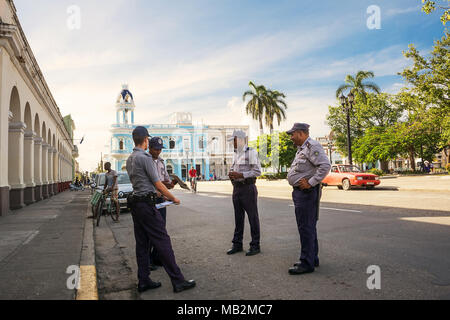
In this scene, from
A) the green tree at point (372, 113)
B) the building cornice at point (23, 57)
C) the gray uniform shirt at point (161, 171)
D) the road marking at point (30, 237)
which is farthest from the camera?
the green tree at point (372, 113)

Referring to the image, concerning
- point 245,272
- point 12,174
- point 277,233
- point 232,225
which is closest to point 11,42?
point 12,174

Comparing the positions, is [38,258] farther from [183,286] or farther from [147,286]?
[183,286]

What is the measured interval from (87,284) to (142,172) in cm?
148

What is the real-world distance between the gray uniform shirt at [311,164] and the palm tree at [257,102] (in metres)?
43.7

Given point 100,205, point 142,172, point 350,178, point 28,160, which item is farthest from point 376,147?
point 142,172

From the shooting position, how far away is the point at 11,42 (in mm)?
12102

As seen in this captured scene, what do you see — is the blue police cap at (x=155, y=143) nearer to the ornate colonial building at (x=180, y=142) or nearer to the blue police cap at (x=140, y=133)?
the blue police cap at (x=140, y=133)

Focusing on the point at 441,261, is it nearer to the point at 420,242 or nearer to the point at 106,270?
the point at 420,242

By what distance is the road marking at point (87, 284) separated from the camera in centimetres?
375

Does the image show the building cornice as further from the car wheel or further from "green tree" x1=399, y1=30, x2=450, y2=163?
"green tree" x1=399, y1=30, x2=450, y2=163

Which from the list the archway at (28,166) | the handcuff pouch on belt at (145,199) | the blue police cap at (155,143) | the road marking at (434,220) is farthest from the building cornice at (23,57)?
the road marking at (434,220)

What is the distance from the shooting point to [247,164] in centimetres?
531

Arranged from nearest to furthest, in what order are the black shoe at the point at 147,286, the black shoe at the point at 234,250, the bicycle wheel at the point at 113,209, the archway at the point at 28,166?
the black shoe at the point at 147,286
the black shoe at the point at 234,250
the bicycle wheel at the point at 113,209
the archway at the point at 28,166
